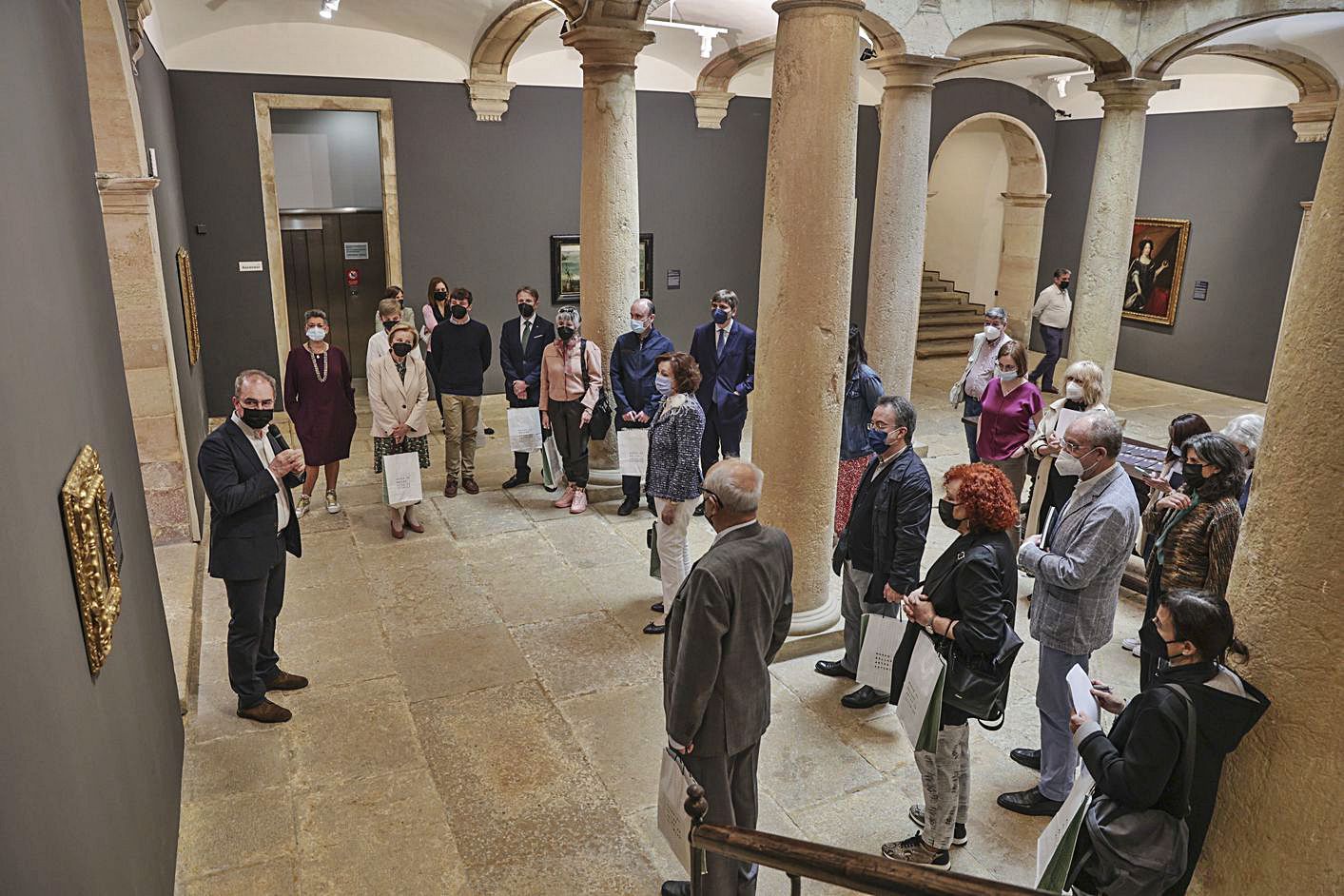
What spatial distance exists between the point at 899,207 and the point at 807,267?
398cm

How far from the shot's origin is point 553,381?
25.3 feet

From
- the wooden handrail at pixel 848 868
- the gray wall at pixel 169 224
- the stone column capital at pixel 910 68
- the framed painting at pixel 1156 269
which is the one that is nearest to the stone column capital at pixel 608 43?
the stone column capital at pixel 910 68

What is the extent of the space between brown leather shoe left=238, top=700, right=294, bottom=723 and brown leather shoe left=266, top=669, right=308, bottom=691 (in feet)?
0.80

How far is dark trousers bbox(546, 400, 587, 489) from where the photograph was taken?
25.5 feet

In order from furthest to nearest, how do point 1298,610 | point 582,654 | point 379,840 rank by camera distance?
point 582,654, point 379,840, point 1298,610

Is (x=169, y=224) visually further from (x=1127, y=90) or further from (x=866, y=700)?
(x=1127, y=90)

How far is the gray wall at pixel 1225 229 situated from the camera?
1240 centimetres

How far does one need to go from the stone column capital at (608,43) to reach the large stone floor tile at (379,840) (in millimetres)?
5514

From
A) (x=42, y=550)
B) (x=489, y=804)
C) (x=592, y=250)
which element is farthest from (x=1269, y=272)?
(x=42, y=550)

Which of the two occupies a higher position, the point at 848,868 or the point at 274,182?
the point at 274,182

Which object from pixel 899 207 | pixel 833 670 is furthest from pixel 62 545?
pixel 899 207

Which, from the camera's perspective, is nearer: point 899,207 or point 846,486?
point 846,486

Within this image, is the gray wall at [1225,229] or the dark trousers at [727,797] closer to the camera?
the dark trousers at [727,797]

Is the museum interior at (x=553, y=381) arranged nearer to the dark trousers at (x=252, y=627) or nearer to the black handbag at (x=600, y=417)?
the dark trousers at (x=252, y=627)
